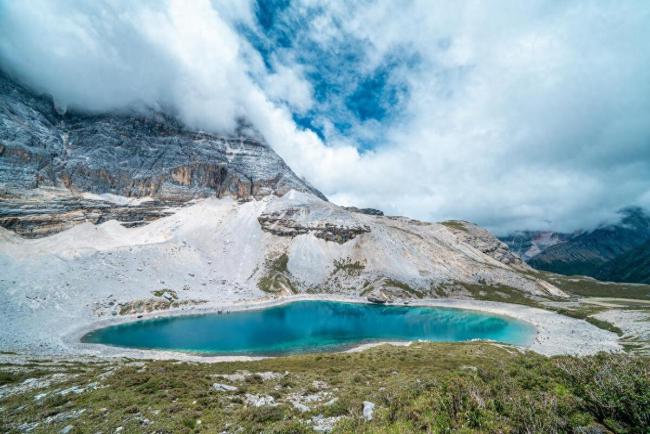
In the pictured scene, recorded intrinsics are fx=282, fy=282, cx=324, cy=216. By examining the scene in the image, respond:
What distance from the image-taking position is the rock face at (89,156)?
5379 inches

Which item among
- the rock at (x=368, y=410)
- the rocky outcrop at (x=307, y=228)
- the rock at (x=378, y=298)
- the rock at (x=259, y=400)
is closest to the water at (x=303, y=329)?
the rock at (x=378, y=298)

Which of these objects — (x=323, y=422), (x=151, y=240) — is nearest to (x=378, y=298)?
(x=151, y=240)

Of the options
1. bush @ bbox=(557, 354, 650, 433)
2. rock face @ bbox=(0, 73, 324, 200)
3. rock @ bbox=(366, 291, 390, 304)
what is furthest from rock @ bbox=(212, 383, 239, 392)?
rock face @ bbox=(0, 73, 324, 200)

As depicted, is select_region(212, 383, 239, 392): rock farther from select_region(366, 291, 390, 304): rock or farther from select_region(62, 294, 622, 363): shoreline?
select_region(366, 291, 390, 304): rock

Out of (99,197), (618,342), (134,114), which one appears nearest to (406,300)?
(618,342)

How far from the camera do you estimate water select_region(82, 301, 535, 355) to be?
6031 cm

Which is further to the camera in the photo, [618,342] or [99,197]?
[99,197]

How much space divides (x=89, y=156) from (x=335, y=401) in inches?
8225

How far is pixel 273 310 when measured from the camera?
341 ft

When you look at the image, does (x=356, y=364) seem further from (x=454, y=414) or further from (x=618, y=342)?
(x=618, y=342)

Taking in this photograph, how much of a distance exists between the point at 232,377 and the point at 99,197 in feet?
595

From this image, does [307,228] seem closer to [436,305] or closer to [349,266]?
[349,266]

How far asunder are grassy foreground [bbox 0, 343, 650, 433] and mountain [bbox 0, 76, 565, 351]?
61914mm

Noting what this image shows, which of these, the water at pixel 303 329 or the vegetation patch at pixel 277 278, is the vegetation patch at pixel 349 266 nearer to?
the vegetation patch at pixel 277 278
